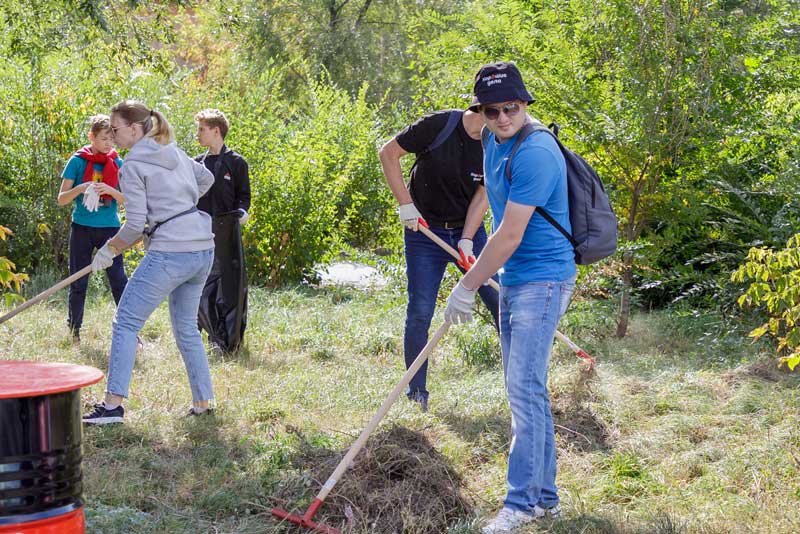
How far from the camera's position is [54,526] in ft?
9.57

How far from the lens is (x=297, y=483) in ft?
13.5

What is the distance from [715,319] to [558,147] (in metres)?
4.16

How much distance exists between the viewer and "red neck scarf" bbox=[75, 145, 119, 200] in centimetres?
688

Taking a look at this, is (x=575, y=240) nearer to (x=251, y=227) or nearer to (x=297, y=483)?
(x=297, y=483)

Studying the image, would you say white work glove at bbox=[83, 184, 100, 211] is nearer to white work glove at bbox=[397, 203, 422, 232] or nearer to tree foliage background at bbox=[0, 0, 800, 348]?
tree foliage background at bbox=[0, 0, 800, 348]

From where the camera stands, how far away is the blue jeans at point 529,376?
373cm

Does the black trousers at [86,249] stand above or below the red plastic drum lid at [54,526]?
above

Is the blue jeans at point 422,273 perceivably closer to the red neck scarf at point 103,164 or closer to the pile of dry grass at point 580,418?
the pile of dry grass at point 580,418

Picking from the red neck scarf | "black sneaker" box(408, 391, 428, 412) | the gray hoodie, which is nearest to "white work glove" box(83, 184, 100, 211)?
the red neck scarf

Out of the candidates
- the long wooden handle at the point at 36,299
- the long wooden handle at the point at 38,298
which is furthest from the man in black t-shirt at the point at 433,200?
the long wooden handle at the point at 36,299

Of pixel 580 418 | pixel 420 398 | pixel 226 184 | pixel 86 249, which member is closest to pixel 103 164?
pixel 86 249

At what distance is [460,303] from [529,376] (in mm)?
393

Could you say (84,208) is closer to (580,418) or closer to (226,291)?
(226,291)

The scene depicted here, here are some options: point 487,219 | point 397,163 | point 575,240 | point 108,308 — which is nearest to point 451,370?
point 487,219
